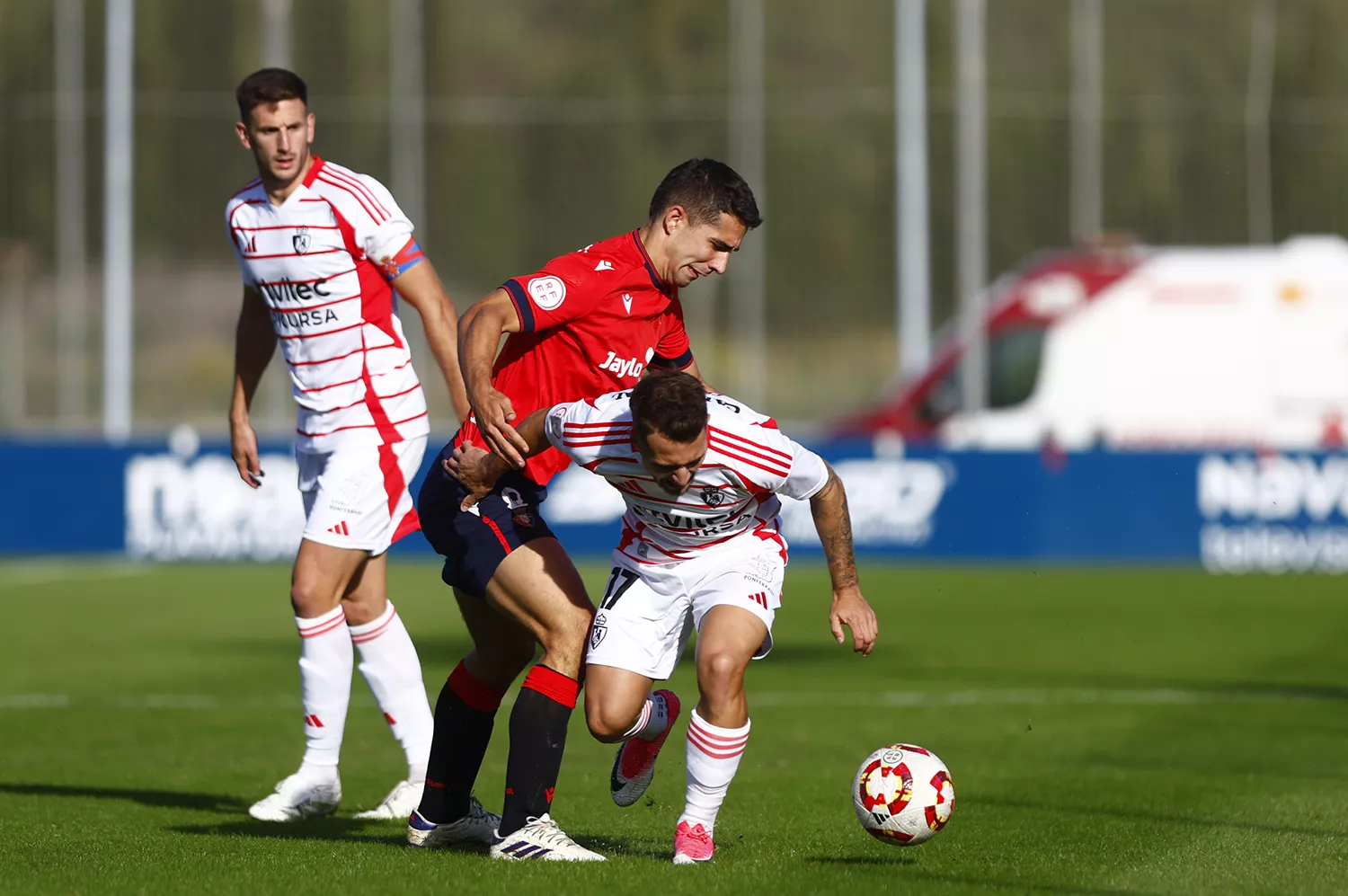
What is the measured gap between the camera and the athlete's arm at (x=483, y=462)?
235 inches

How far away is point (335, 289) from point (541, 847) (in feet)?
7.68

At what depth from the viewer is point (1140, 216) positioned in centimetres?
2700

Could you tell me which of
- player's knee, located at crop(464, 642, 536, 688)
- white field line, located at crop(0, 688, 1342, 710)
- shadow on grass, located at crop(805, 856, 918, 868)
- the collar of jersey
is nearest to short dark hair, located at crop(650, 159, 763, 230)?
the collar of jersey

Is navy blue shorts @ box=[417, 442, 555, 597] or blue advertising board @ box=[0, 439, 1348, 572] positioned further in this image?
blue advertising board @ box=[0, 439, 1348, 572]

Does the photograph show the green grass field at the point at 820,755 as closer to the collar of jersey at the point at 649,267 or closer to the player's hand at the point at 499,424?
the player's hand at the point at 499,424

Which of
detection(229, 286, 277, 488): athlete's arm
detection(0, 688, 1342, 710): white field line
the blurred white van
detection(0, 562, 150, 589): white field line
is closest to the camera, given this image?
detection(229, 286, 277, 488): athlete's arm

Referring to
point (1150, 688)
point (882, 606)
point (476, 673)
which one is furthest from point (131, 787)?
point (882, 606)

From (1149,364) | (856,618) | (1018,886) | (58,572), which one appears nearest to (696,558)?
(856,618)

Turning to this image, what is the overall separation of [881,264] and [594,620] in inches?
833

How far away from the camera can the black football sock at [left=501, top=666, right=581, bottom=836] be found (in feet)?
19.5

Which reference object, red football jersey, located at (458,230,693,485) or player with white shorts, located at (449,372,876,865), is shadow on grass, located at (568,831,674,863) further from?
red football jersey, located at (458,230,693,485)

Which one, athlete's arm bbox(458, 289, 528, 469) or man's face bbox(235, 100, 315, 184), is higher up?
man's face bbox(235, 100, 315, 184)

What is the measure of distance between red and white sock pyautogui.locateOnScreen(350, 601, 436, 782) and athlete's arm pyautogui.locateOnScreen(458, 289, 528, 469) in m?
1.73

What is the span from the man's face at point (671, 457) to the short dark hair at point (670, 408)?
0.02 meters
